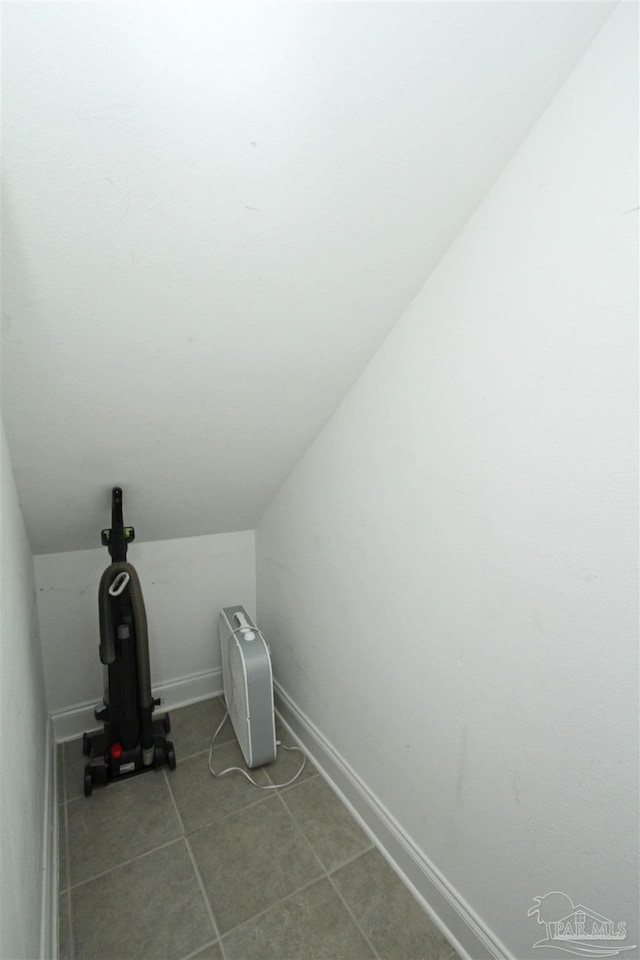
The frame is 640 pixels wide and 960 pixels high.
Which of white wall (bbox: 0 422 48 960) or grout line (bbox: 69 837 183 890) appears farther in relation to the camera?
grout line (bbox: 69 837 183 890)

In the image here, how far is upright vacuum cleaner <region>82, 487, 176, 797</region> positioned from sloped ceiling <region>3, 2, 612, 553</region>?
48 centimetres

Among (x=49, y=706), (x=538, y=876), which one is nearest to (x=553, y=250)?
(x=538, y=876)

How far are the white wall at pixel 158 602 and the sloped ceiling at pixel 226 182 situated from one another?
0.75 metres

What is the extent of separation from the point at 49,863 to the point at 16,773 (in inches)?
25.7

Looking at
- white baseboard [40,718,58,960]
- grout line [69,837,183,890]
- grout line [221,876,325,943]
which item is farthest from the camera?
grout line [69,837,183,890]

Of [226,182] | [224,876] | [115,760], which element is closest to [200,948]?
[224,876]

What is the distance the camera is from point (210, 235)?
85cm

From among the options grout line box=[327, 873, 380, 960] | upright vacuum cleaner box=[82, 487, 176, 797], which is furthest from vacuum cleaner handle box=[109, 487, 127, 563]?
grout line box=[327, 873, 380, 960]

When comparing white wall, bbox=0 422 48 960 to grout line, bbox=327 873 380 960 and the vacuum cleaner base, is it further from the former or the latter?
grout line, bbox=327 873 380 960

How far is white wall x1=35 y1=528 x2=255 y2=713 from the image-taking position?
1.76m

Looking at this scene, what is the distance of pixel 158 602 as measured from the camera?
1966 millimetres

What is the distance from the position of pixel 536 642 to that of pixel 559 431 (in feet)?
1.42

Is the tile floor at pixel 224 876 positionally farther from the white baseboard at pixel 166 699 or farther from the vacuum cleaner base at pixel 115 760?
the white baseboard at pixel 166 699

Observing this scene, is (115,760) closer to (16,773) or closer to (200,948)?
(200,948)
